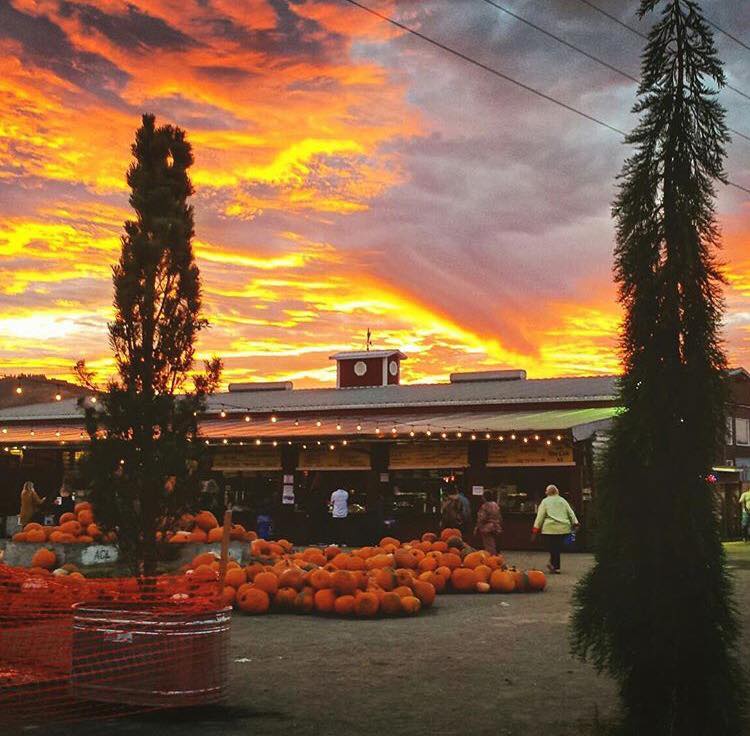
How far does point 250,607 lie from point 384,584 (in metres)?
1.89

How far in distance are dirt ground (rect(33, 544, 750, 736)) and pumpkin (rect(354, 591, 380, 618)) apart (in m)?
0.29

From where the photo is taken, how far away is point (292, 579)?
13539 mm

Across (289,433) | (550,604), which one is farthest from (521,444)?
(550,604)

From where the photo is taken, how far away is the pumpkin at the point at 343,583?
13117 mm

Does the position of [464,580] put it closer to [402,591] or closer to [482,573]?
[482,573]

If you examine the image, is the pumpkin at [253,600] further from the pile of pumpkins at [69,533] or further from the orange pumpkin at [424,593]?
the pile of pumpkins at [69,533]

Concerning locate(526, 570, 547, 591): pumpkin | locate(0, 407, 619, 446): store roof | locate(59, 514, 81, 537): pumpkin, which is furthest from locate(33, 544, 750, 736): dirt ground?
locate(0, 407, 619, 446): store roof

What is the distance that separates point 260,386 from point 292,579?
→ 34.2 metres

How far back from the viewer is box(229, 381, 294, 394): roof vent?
154 feet

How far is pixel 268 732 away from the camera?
6621 mm

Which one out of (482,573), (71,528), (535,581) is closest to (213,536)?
(71,528)

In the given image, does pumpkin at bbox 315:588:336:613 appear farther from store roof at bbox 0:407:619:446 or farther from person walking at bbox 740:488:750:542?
person walking at bbox 740:488:750:542

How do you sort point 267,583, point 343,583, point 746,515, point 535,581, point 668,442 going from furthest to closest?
point 746,515
point 535,581
point 267,583
point 343,583
point 668,442

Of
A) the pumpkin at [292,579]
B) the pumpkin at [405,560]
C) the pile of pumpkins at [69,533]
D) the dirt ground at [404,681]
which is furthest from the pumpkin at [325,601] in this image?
the pile of pumpkins at [69,533]
